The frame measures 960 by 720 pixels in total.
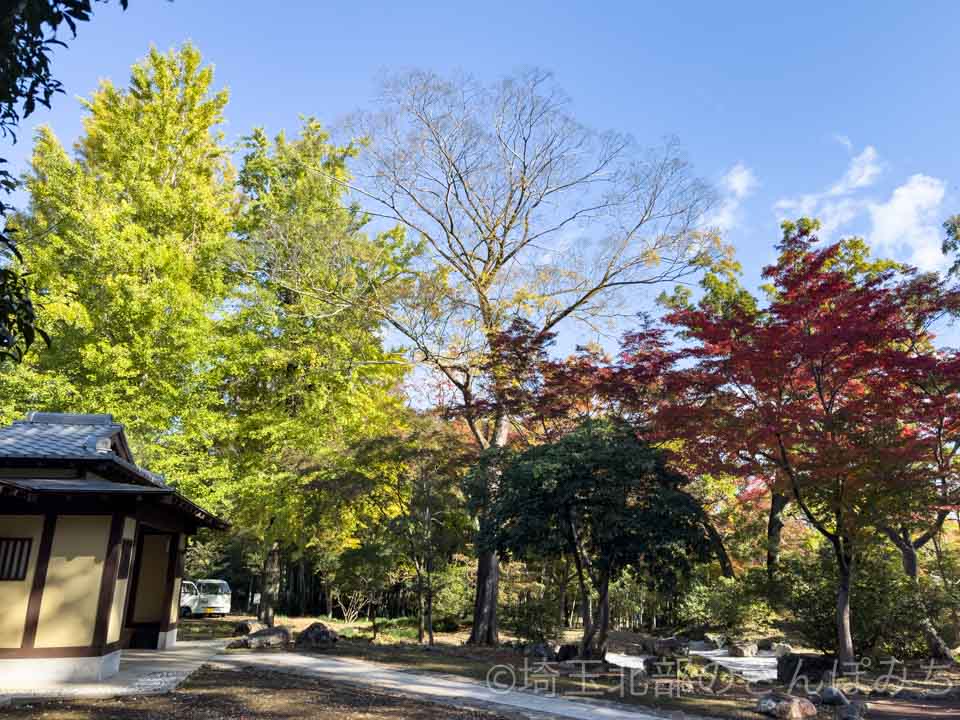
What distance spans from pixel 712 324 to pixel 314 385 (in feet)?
36.8

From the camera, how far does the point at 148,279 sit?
1492cm

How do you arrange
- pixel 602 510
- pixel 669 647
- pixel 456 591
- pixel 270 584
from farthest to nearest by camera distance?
pixel 456 591 < pixel 270 584 < pixel 669 647 < pixel 602 510

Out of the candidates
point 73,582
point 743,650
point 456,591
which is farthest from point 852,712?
point 456,591

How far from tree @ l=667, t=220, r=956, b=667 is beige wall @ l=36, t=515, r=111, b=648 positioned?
9165 millimetres

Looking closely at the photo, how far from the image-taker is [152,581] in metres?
12.5

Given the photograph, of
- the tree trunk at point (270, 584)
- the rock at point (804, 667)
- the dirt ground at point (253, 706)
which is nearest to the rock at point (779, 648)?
the rock at point (804, 667)

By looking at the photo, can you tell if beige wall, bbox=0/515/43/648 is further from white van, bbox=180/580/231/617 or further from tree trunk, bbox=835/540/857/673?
white van, bbox=180/580/231/617

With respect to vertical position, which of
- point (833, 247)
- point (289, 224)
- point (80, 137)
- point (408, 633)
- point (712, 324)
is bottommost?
point (408, 633)

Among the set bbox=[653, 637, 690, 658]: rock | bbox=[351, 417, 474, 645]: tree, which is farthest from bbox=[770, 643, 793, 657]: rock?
bbox=[351, 417, 474, 645]: tree

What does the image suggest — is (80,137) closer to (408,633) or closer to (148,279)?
(148,279)

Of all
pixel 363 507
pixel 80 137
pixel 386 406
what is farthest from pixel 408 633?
pixel 80 137

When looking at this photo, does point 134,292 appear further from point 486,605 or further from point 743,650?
point 743,650

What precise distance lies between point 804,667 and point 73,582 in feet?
39.3

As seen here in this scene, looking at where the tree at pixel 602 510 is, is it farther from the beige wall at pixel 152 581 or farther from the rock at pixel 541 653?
the beige wall at pixel 152 581
